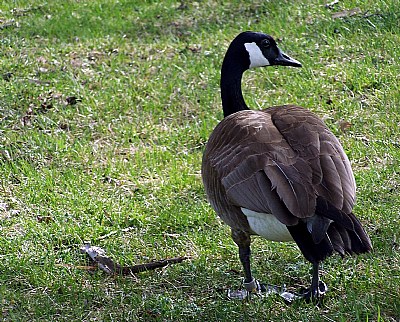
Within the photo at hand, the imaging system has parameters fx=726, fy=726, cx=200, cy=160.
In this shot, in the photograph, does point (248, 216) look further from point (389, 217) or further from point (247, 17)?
point (247, 17)

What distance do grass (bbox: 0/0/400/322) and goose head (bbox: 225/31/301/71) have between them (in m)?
1.18

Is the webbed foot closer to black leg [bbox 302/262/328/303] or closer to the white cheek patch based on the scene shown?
black leg [bbox 302/262/328/303]

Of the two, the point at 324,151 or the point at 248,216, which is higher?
the point at 324,151

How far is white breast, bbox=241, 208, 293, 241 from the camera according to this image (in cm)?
415

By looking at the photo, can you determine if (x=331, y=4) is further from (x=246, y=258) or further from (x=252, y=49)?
(x=246, y=258)

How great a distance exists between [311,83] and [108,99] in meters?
2.22

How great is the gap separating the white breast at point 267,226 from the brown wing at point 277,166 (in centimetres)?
10

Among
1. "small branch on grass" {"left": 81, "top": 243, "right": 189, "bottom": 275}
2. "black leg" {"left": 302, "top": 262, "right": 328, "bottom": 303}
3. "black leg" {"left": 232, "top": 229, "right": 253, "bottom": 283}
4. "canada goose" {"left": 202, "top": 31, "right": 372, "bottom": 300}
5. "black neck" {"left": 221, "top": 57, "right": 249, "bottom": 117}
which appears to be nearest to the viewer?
"canada goose" {"left": 202, "top": 31, "right": 372, "bottom": 300}

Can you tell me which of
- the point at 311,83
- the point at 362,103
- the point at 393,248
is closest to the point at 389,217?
the point at 393,248

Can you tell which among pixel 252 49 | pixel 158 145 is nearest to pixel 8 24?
pixel 158 145

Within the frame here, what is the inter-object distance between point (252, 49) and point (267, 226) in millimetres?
2078

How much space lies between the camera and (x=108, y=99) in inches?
316

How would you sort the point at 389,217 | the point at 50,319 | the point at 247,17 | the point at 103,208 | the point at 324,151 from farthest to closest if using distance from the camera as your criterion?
the point at 247,17 < the point at 103,208 < the point at 389,217 < the point at 50,319 < the point at 324,151

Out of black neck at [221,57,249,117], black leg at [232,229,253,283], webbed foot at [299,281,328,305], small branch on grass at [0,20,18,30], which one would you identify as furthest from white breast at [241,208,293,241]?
small branch on grass at [0,20,18,30]
